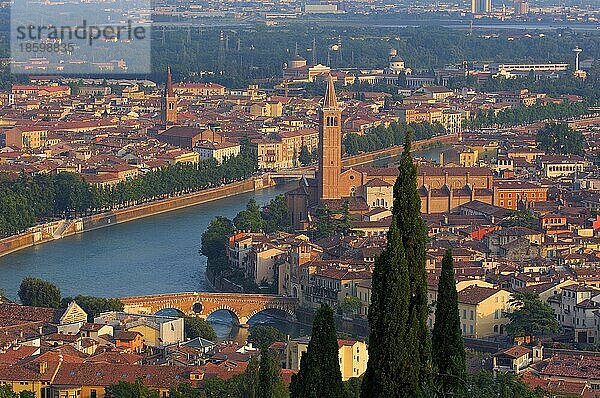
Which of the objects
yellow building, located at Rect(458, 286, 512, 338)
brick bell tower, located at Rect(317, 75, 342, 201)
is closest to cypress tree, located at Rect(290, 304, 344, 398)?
yellow building, located at Rect(458, 286, 512, 338)

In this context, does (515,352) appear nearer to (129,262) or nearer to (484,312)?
(484,312)

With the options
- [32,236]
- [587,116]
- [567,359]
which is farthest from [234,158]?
[567,359]

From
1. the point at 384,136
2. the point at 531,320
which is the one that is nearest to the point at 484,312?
the point at 531,320

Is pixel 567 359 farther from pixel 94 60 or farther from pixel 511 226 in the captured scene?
pixel 94 60

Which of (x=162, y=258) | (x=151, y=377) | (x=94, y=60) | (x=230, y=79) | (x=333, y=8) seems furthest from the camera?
(x=333, y=8)

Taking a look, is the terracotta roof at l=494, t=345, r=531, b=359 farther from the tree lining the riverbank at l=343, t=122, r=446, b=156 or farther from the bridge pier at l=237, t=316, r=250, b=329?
the tree lining the riverbank at l=343, t=122, r=446, b=156

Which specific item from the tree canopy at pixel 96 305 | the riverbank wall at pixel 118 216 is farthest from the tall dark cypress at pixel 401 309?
the riverbank wall at pixel 118 216

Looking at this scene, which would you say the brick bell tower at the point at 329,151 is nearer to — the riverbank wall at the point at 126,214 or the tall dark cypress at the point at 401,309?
the riverbank wall at the point at 126,214

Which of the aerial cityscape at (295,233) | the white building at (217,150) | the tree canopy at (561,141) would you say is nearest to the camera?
the aerial cityscape at (295,233)
